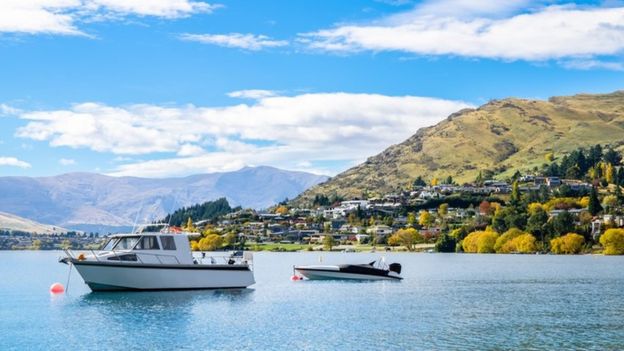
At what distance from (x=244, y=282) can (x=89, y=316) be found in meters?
24.7

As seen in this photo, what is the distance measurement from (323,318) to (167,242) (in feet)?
74.5

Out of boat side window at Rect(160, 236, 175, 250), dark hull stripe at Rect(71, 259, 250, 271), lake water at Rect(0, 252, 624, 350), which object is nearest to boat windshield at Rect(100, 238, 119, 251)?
dark hull stripe at Rect(71, 259, 250, 271)

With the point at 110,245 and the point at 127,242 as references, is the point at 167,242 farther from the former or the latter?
the point at 110,245

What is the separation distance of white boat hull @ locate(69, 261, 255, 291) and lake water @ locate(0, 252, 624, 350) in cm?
103

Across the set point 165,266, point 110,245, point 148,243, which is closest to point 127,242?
point 148,243

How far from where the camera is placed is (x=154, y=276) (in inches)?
3152

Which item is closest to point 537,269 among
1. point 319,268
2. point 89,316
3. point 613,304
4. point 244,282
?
point 319,268

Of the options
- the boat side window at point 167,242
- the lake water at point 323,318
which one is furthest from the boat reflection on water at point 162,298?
the boat side window at point 167,242

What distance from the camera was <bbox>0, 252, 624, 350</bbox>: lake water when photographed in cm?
5359

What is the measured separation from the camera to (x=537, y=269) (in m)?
140

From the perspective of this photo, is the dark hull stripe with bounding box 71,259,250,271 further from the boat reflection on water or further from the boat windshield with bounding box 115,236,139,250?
the boat reflection on water

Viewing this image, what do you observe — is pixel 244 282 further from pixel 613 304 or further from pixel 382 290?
pixel 613 304

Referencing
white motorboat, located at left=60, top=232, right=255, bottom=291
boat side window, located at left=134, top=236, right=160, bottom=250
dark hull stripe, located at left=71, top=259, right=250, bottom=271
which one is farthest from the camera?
boat side window, located at left=134, top=236, right=160, bottom=250

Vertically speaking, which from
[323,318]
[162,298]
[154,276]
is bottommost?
[323,318]
